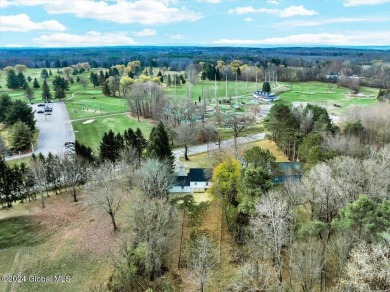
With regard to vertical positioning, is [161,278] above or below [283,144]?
below

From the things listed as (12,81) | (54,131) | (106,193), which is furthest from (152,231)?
(12,81)

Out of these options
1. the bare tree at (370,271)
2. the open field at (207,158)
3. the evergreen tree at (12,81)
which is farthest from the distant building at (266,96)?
the evergreen tree at (12,81)

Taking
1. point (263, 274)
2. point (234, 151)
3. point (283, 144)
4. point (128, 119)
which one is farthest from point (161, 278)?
point (128, 119)

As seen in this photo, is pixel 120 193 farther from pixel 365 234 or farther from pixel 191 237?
pixel 365 234

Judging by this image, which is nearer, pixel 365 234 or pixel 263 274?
pixel 365 234

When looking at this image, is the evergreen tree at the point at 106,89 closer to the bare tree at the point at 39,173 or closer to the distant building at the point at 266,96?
the distant building at the point at 266,96

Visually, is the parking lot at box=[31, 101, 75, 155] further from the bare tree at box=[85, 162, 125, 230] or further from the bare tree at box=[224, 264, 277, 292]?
the bare tree at box=[224, 264, 277, 292]
